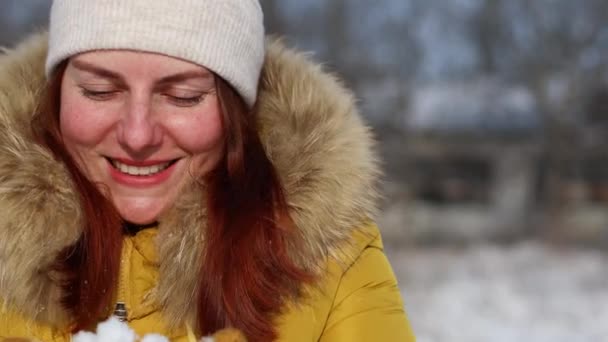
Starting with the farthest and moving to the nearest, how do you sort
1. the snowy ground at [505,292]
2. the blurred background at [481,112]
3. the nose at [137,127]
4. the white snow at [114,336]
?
the blurred background at [481,112] → the snowy ground at [505,292] → the nose at [137,127] → the white snow at [114,336]

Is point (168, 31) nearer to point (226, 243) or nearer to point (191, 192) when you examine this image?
point (191, 192)

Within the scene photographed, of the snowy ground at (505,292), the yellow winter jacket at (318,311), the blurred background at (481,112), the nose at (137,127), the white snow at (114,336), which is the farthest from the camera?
the blurred background at (481,112)

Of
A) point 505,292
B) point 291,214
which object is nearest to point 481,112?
point 505,292

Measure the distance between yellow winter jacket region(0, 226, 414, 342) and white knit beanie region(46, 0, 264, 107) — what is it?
424 millimetres

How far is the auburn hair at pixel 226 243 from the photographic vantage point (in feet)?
5.98

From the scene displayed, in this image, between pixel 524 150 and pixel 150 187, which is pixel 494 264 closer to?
pixel 524 150

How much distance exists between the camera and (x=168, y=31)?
5.90ft

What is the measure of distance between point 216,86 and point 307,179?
0.30 m

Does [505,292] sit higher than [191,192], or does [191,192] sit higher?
[191,192]

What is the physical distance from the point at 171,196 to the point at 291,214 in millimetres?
281

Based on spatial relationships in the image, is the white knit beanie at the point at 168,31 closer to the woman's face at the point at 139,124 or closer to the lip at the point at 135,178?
the woman's face at the point at 139,124

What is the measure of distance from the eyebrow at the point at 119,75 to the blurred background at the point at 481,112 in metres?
8.26

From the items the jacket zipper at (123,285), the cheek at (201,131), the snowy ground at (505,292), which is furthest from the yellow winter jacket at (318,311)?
the snowy ground at (505,292)

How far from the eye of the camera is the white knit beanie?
1.78 metres
